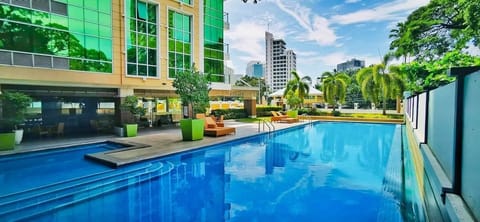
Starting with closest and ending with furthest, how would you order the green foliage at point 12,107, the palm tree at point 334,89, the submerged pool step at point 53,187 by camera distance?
1. the submerged pool step at point 53,187
2. the green foliage at point 12,107
3. the palm tree at point 334,89

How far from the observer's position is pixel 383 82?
27078mm

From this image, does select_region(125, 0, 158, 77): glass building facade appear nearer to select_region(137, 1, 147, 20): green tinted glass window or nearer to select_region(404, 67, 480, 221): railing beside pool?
select_region(137, 1, 147, 20): green tinted glass window

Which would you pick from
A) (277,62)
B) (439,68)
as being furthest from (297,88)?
(277,62)

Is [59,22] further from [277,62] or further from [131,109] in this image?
[277,62]

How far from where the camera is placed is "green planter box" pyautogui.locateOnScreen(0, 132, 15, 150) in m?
11.2

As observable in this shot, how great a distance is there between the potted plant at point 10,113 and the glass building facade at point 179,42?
8.55m

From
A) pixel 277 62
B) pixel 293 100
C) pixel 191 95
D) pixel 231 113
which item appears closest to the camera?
pixel 191 95

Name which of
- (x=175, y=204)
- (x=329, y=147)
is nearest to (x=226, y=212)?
(x=175, y=204)

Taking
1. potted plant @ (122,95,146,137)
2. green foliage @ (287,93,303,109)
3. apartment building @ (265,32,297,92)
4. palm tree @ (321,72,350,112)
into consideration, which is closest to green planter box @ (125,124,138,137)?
potted plant @ (122,95,146,137)

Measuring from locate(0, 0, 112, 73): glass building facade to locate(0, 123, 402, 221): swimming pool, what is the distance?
21.9 feet

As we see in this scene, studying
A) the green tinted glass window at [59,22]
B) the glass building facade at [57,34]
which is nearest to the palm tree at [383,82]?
the glass building facade at [57,34]

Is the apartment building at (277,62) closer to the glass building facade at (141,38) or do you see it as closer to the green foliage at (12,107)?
the glass building facade at (141,38)

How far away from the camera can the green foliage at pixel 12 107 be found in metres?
11.5

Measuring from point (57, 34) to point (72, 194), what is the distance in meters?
9.97
